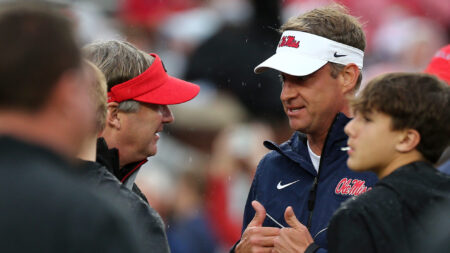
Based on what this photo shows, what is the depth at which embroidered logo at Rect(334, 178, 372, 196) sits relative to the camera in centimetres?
311

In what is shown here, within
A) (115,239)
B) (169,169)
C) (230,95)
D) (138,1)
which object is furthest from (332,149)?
(138,1)

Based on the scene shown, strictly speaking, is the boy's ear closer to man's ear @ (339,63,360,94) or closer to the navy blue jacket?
the navy blue jacket

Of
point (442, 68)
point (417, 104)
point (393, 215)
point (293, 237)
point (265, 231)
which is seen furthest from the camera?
point (442, 68)

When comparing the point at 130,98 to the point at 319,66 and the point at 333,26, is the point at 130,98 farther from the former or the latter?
the point at 333,26

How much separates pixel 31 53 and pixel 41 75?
0.16ft

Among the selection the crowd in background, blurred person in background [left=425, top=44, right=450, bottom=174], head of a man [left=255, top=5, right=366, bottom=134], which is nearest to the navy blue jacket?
head of a man [left=255, top=5, right=366, bottom=134]

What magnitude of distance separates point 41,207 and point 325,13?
2.18 metres

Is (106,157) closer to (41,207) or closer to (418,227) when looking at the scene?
(418,227)

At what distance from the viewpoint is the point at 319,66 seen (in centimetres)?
333

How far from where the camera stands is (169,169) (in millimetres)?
6758

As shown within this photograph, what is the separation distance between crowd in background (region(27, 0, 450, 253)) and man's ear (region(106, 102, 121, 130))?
1.69 meters

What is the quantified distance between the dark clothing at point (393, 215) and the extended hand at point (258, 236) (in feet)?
1.91

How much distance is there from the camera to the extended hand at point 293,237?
114 inches

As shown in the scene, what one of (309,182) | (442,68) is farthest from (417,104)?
(442,68)
